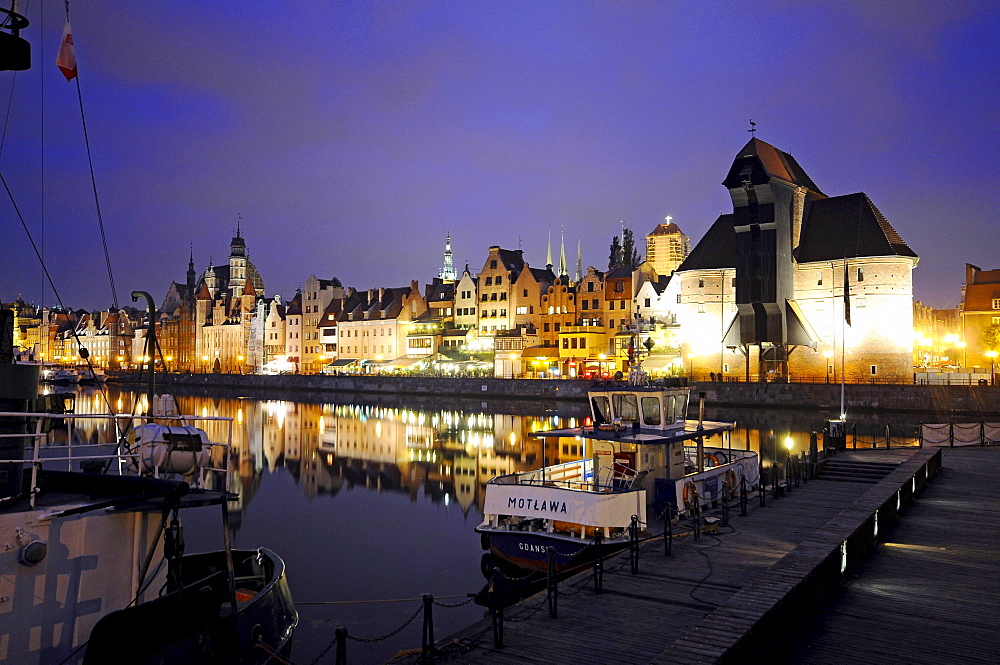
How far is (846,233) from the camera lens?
7288 cm

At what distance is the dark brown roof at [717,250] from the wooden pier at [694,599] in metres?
60.2

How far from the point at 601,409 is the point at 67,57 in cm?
1560

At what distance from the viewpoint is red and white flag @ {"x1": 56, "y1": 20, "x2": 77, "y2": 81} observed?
1563 cm

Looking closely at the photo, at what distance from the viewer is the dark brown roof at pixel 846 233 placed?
70.9m

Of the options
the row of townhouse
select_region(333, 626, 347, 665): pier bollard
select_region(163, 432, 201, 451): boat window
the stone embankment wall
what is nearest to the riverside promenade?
the stone embankment wall

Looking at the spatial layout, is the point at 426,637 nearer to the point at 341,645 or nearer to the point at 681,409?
the point at 341,645

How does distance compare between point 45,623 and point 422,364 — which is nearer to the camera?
point 45,623

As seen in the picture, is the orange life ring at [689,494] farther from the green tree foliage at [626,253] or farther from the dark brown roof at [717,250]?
the green tree foliage at [626,253]

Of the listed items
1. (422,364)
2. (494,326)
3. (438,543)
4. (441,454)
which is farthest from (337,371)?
(438,543)

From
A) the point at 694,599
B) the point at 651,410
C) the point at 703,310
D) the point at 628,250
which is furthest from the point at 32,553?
the point at 628,250

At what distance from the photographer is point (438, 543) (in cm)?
2480

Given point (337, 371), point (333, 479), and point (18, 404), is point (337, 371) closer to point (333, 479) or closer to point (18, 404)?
point (333, 479)

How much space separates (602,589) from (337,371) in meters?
106

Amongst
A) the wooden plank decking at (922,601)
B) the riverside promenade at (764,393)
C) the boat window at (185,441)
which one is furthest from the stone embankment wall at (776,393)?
the boat window at (185,441)
